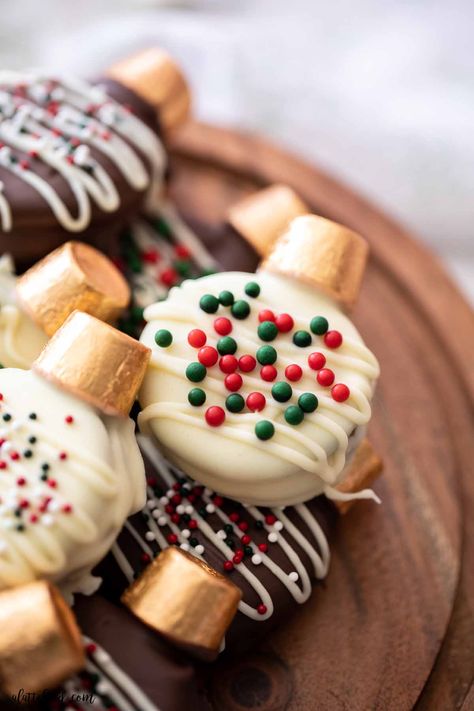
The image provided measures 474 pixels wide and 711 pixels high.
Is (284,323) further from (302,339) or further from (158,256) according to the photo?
(158,256)

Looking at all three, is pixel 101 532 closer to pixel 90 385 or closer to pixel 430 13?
pixel 90 385

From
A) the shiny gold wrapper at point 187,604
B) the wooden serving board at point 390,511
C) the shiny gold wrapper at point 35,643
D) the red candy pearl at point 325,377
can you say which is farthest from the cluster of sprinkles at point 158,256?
the shiny gold wrapper at point 35,643

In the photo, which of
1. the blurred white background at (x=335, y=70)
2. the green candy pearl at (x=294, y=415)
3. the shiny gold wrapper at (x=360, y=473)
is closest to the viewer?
the green candy pearl at (x=294, y=415)

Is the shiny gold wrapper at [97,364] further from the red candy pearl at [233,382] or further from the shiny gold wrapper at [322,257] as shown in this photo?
the shiny gold wrapper at [322,257]

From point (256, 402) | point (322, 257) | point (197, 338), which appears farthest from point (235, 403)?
point (322, 257)

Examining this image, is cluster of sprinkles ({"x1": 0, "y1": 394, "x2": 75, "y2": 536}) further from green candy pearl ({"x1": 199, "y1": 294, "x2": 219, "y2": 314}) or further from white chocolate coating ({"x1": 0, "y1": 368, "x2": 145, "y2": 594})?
green candy pearl ({"x1": 199, "y1": 294, "x2": 219, "y2": 314})
